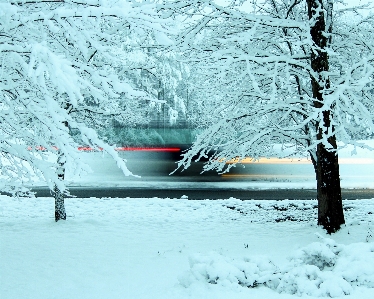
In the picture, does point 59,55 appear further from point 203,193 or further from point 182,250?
point 203,193

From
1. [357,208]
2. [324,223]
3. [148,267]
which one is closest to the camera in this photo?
[148,267]

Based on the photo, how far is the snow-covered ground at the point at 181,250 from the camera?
195 inches

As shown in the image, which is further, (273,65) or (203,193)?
(203,193)

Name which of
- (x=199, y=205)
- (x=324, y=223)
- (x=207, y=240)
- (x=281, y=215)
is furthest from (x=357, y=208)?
(x=207, y=240)

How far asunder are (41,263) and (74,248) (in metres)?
0.94

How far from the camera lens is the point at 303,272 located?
4895mm

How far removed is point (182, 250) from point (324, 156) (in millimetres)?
3272

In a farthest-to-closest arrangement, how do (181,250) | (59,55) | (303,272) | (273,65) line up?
(273,65), (181,250), (303,272), (59,55)

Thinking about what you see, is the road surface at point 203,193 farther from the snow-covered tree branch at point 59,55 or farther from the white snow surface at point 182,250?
the snow-covered tree branch at point 59,55

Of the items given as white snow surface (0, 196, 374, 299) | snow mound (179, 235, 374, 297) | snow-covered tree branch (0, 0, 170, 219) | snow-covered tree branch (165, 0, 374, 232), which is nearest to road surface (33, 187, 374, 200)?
white snow surface (0, 196, 374, 299)

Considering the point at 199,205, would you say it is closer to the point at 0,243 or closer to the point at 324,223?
the point at 324,223

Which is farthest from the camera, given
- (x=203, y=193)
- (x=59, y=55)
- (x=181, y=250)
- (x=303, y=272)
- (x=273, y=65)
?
(x=203, y=193)

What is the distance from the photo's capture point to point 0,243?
7891 mm

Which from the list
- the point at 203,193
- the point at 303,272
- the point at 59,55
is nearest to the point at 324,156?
the point at 303,272
